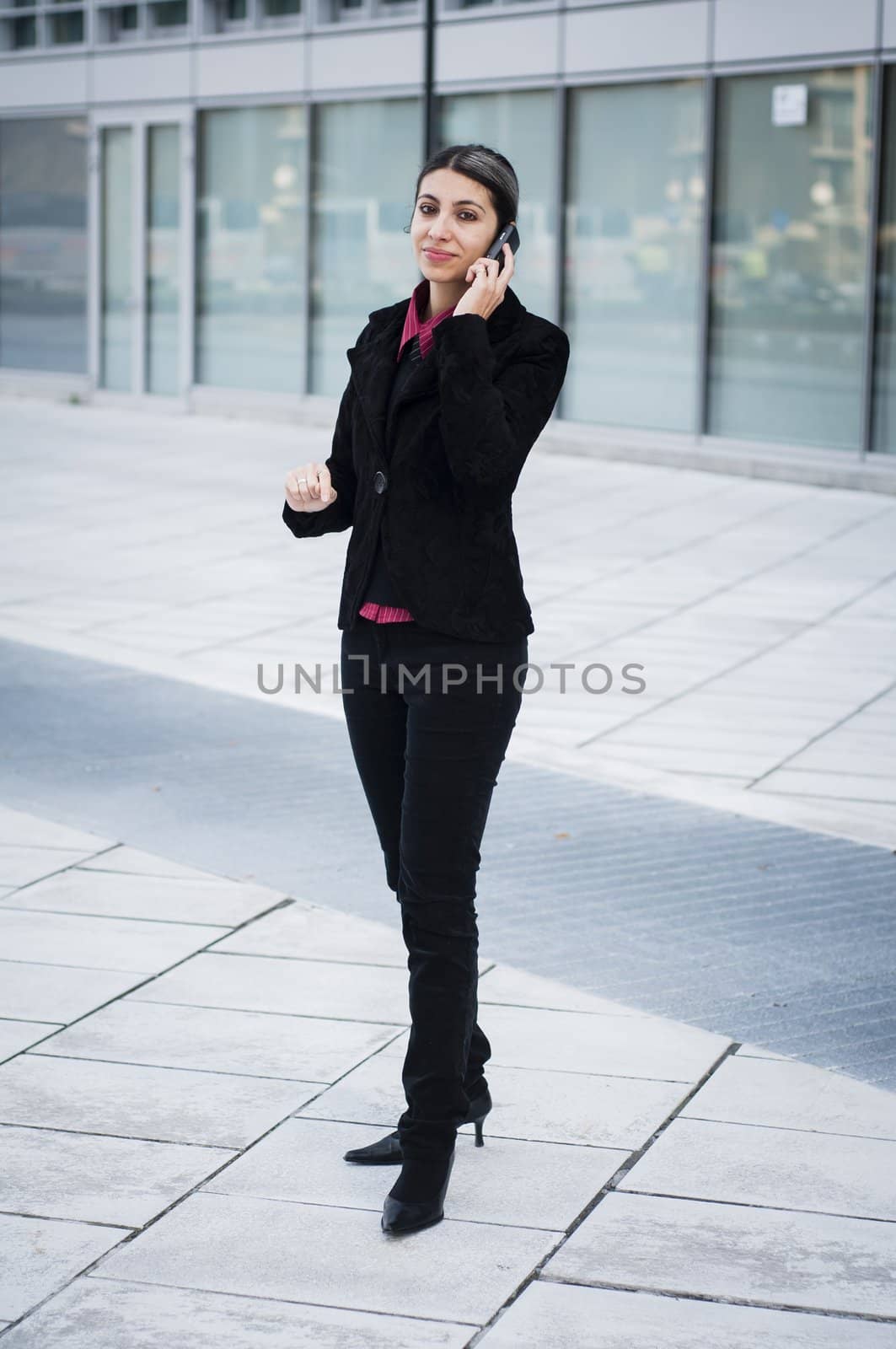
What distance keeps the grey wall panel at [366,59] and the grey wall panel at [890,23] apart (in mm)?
5061

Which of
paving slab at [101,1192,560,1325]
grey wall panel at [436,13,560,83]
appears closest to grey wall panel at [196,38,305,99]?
grey wall panel at [436,13,560,83]

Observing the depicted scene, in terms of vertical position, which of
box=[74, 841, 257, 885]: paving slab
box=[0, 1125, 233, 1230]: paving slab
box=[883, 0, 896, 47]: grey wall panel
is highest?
box=[883, 0, 896, 47]: grey wall panel

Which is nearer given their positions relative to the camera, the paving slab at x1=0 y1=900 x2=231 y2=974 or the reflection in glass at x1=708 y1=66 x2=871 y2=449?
the paving slab at x1=0 y1=900 x2=231 y2=974

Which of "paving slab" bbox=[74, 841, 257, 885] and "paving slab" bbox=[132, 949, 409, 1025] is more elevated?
"paving slab" bbox=[74, 841, 257, 885]

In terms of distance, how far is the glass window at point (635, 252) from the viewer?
16.6 meters

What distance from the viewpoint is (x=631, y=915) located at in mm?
5480

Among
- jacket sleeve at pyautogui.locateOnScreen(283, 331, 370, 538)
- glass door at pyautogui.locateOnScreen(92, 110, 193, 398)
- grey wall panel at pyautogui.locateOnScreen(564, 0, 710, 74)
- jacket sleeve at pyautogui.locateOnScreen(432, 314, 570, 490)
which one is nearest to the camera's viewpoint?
jacket sleeve at pyautogui.locateOnScreen(432, 314, 570, 490)

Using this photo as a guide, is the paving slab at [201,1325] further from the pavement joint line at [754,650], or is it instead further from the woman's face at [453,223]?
the pavement joint line at [754,650]

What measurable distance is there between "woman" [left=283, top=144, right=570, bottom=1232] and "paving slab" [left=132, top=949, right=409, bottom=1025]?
1.04 meters

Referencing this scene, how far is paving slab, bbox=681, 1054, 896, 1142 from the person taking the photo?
4070 millimetres

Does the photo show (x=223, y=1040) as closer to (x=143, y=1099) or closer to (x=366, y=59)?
(x=143, y=1099)

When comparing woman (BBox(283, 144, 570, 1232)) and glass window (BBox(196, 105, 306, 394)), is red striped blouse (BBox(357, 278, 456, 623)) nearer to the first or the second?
woman (BBox(283, 144, 570, 1232))

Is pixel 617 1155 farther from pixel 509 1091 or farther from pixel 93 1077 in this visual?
pixel 93 1077

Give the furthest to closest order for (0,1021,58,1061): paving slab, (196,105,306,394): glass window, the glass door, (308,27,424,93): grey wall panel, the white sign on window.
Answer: the glass door
(196,105,306,394): glass window
(308,27,424,93): grey wall panel
the white sign on window
(0,1021,58,1061): paving slab
